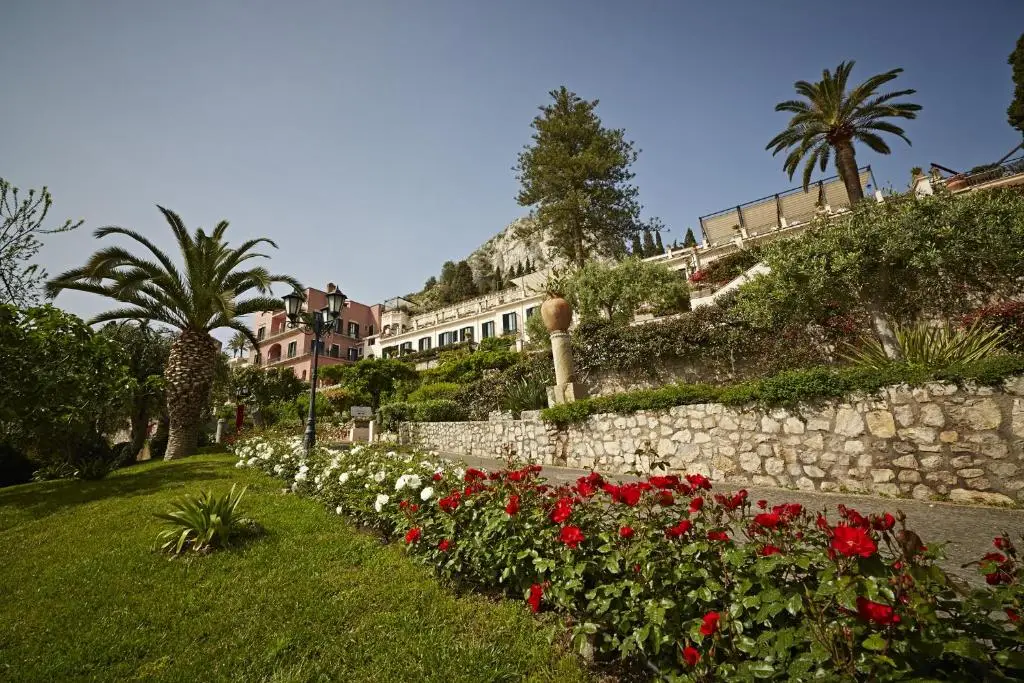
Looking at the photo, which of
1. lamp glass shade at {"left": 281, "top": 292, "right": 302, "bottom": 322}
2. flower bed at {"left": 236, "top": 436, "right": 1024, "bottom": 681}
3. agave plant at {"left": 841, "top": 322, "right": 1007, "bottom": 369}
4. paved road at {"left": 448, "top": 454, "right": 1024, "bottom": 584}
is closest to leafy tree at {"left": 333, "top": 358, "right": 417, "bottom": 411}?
lamp glass shade at {"left": 281, "top": 292, "right": 302, "bottom": 322}

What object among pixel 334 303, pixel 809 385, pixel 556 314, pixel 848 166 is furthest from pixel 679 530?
pixel 848 166

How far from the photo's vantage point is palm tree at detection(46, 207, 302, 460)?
562 inches

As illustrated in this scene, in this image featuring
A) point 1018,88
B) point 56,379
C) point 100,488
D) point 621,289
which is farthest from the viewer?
point 1018,88

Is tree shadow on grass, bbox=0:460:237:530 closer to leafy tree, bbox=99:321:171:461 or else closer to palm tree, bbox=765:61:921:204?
leafy tree, bbox=99:321:171:461

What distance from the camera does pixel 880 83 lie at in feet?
62.2

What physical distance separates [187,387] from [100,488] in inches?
235

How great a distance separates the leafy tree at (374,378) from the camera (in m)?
29.5

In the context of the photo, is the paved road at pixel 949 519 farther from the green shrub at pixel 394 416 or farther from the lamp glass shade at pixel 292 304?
the green shrub at pixel 394 416

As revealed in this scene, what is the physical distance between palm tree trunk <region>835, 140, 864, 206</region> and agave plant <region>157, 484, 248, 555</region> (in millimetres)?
25913

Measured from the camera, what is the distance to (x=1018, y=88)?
79.2 feet

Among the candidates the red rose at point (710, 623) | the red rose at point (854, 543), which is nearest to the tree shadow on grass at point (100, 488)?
the red rose at point (710, 623)

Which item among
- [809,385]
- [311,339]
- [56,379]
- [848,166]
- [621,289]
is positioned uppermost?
[311,339]

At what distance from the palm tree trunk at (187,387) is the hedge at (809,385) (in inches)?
573

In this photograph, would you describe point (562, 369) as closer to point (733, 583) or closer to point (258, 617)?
point (258, 617)
